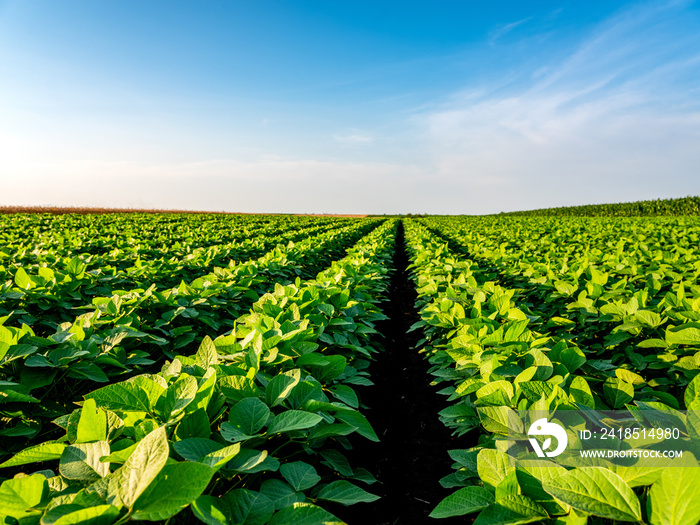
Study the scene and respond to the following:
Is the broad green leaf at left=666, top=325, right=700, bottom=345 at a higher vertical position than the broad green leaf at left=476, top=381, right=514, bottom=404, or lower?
higher

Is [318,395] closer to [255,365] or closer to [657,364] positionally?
[255,365]

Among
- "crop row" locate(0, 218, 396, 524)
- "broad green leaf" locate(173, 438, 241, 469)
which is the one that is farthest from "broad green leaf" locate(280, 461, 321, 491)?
"broad green leaf" locate(173, 438, 241, 469)

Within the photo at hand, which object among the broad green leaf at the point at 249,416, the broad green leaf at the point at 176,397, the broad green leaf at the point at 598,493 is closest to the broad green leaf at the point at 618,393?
the broad green leaf at the point at 598,493

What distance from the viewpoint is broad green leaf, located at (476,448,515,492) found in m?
1.03

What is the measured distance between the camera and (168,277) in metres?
5.73

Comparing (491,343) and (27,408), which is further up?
(491,343)

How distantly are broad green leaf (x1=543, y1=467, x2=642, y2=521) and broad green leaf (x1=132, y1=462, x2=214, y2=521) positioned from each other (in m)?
0.77

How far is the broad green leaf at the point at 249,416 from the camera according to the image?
113 centimetres

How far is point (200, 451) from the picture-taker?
978mm

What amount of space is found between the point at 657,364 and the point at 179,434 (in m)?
2.76

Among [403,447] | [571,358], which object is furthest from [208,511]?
[403,447]

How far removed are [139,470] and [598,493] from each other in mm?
1035

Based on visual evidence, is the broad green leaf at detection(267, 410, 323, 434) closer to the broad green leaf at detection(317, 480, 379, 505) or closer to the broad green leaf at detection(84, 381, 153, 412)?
the broad green leaf at detection(317, 480, 379, 505)

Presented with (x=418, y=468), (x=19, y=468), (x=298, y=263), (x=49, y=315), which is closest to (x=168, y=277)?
(x=49, y=315)
